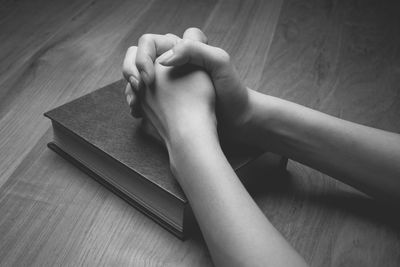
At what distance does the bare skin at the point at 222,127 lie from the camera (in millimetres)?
609

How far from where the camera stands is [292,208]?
0.71m

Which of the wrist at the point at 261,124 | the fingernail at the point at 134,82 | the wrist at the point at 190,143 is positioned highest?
the fingernail at the point at 134,82

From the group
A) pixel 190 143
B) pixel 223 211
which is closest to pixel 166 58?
pixel 190 143

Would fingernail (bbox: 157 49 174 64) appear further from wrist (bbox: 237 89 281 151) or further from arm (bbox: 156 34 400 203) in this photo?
wrist (bbox: 237 89 281 151)

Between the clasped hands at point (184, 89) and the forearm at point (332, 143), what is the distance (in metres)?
0.04

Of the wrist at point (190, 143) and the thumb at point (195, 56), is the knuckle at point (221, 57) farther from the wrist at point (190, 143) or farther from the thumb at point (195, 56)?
the wrist at point (190, 143)

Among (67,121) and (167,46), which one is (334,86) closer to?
(167,46)

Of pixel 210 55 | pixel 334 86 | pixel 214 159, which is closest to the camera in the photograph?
pixel 214 159

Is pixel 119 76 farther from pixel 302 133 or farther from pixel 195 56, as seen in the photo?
pixel 302 133

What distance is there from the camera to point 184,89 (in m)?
0.72

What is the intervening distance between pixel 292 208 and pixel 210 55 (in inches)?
10.6

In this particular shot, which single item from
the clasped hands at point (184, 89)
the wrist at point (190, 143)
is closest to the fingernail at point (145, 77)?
the clasped hands at point (184, 89)

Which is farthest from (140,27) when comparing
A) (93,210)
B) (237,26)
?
(93,210)

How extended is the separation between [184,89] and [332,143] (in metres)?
0.24
